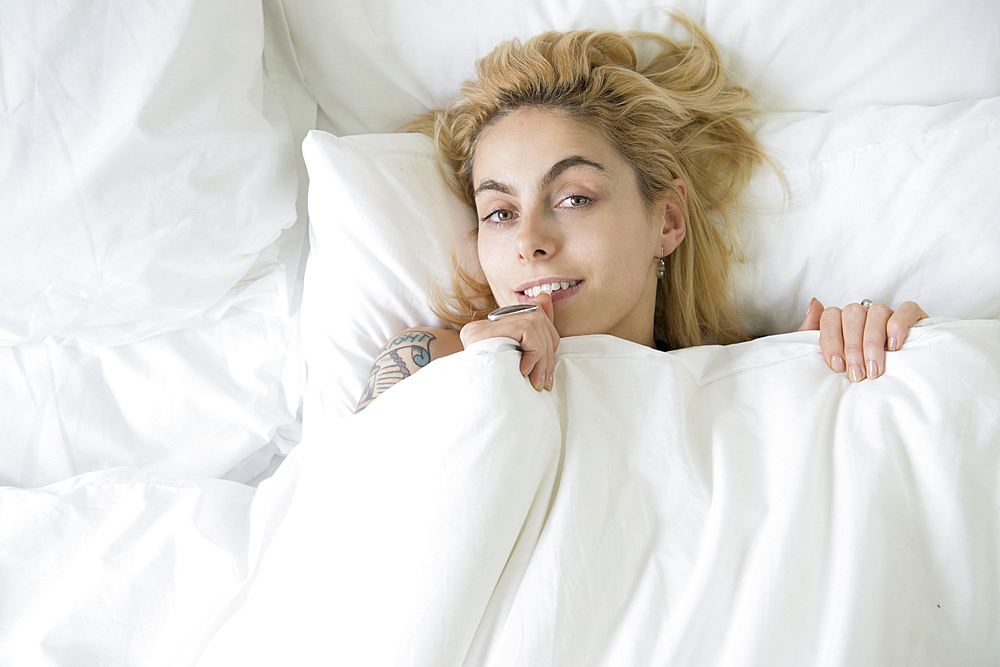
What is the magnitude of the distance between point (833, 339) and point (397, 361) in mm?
780

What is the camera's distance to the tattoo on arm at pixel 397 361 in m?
1.21

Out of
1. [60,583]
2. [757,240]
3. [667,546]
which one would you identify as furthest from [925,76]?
[60,583]

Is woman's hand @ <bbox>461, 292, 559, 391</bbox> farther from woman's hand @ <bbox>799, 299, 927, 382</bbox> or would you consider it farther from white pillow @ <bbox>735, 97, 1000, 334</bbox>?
white pillow @ <bbox>735, 97, 1000, 334</bbox>

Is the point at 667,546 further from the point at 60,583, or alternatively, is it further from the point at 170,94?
the point at 170,94

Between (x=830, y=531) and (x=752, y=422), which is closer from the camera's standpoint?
(x=830, y=531)

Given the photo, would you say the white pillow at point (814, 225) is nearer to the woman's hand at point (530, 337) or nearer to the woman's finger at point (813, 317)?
the woman's finger at point (813, 317)

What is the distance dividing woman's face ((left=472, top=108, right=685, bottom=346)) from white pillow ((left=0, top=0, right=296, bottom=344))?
19.0 inches

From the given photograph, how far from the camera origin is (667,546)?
2.85 feet

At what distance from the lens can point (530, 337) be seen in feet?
3.35

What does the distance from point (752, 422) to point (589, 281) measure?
39 centimetres

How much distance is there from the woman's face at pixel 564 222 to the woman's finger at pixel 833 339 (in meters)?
0.34

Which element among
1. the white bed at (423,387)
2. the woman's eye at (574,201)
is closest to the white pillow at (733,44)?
the white bed at (423,387)

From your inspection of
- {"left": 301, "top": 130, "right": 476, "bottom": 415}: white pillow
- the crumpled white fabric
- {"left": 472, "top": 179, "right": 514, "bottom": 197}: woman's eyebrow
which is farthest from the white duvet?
{"left": 472, "top": 179, "right": 514, "bottom": 197}: woman's eyebrow

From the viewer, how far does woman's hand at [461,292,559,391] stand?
3.29 ft
